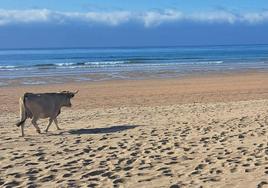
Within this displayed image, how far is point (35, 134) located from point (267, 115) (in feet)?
21.6

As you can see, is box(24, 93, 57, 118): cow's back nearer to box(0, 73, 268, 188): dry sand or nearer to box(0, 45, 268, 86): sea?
box(0, 73, 268, 188): dry sand

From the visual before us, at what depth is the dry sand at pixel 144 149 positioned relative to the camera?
7.03 m

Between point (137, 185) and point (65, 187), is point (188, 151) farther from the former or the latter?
point (65, 187)

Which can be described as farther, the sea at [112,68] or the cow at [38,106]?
the sea at [112,68]

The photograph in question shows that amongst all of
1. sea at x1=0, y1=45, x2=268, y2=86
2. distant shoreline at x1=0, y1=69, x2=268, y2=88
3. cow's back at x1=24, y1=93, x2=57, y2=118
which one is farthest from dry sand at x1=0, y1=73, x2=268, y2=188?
sea at x1=0, y1=45, x2=268, y2=86

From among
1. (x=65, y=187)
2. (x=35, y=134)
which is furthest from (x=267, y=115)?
(x=65, y=187)

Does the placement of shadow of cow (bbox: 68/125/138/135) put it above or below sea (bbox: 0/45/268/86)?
below

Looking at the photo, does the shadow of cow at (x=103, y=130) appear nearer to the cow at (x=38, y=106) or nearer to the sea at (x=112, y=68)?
the cow at (x=38, y=106)

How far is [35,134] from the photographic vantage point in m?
11.7

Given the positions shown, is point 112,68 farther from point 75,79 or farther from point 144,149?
point 144,149

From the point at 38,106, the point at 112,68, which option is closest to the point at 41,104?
the point at 38,106

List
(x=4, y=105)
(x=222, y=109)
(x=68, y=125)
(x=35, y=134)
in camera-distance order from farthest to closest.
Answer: (x=4, y=105), (x=222, y=109), (x=68, y=125), (x=35, y=134)

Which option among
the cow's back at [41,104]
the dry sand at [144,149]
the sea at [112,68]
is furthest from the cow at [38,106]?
the sea at [112,68]

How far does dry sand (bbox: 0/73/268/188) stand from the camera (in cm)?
703
